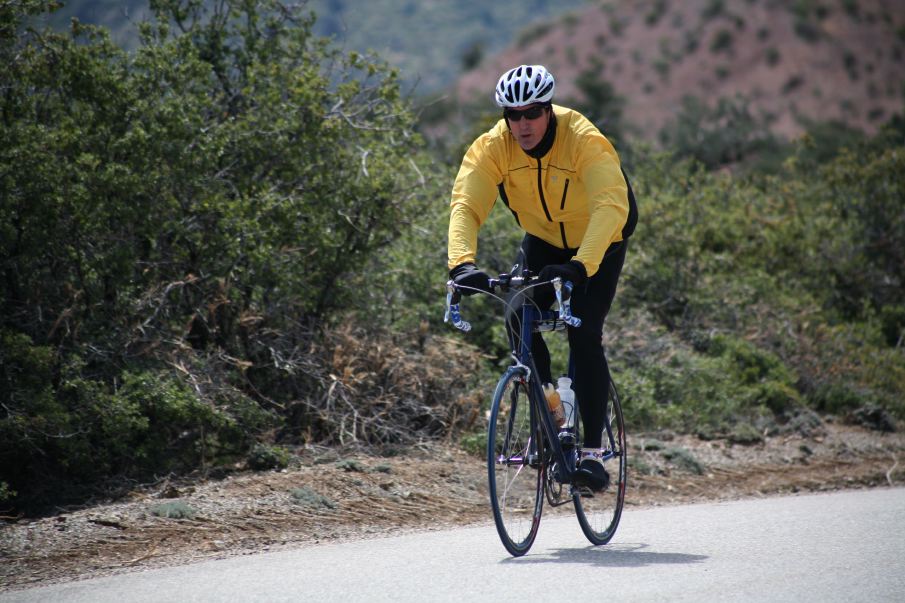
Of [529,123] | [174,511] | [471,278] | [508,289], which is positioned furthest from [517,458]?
[174,511]

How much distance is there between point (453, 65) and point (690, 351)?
12616 centimetres

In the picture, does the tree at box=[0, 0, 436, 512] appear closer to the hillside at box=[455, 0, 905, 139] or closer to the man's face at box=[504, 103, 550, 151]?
the man's face at box=[504, 103, 550, 151]

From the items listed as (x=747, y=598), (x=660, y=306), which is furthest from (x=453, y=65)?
(x=747, y=598)

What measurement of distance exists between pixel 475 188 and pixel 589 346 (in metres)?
1.12

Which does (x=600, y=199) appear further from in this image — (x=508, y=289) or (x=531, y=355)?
(x=531, y=355)

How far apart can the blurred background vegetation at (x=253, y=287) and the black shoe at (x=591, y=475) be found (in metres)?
2.82

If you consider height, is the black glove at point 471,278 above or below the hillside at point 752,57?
below

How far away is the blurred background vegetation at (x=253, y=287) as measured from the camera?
297 inches

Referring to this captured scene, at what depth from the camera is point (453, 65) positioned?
135 metres

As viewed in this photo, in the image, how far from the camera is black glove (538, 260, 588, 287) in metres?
5.64

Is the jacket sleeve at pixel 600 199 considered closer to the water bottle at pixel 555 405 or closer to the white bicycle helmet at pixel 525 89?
the white bicycle helmet at pixel 525 89

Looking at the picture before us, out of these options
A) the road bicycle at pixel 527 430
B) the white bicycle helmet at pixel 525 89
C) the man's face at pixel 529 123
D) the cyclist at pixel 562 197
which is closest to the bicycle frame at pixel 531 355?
the road bicycle at pixel 527 430

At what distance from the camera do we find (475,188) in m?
6.18

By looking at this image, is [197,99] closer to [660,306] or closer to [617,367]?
[617,367]
